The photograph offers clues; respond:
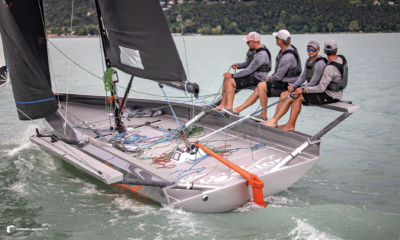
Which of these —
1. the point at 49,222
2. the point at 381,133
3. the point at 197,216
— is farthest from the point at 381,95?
the point at 49,222

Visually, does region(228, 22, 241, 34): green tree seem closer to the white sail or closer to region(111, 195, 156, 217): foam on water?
the white sail

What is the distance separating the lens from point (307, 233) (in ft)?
10.2

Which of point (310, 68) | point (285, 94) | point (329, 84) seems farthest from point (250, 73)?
point (329, 84)

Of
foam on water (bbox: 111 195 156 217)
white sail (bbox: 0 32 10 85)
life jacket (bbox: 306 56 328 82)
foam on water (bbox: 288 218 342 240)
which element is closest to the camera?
foam on water (bbox: 288 218 342 240)

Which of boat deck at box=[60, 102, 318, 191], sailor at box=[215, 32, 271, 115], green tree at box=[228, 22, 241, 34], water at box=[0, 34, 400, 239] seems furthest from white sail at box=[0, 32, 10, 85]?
green tree at box=[228, 22, 241, 34]

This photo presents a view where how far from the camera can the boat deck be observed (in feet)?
11.9

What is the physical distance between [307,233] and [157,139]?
2.12 m

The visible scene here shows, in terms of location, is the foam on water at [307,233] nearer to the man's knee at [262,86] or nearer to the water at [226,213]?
the water at [226,213]

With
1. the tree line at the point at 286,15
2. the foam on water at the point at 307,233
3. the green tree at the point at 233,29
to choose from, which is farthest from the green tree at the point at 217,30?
the foam on water at the point at 307,233

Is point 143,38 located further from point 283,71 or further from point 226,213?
point 226,213

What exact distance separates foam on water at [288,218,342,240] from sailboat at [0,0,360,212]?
1.23ft

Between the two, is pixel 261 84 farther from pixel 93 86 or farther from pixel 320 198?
pixel 93 86

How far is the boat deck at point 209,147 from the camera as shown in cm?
363

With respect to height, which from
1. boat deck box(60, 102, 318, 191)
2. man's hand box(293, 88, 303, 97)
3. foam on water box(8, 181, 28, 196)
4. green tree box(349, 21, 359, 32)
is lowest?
foam on water box(8, 181, 28, 196)
